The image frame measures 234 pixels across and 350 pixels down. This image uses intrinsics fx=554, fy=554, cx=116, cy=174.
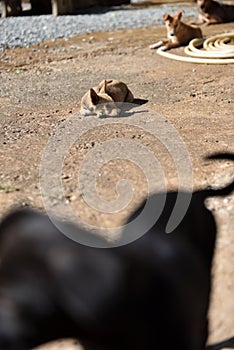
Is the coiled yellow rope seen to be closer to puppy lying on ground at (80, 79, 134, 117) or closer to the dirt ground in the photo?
the dirt ground

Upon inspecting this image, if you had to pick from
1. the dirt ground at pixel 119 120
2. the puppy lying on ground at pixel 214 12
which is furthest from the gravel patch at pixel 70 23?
the puppy lying on ground at pixel 214 12

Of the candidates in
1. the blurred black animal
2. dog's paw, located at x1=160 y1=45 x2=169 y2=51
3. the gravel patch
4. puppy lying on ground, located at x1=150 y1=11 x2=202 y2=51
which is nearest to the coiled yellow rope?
dog's paw, located at x1=160 y1=45 x2=169 y2=51

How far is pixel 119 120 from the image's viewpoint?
6699 mm

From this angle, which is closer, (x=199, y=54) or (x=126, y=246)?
(x=126, y=246)

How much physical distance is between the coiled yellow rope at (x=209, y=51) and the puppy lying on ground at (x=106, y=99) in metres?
2.32

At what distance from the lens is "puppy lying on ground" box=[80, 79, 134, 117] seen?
689 centimetres

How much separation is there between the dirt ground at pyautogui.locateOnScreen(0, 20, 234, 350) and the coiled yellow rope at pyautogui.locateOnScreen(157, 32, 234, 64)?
150mm

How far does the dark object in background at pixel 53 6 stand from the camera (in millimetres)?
14266

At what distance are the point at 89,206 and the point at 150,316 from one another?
1.58m

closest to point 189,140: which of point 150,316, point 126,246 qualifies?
point 126,246

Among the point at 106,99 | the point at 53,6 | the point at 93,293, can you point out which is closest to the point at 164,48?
the point at 106,99

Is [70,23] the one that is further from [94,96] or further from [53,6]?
[94,96]

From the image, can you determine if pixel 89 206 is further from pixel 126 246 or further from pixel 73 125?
pixel 73 125

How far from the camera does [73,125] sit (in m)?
6.50
